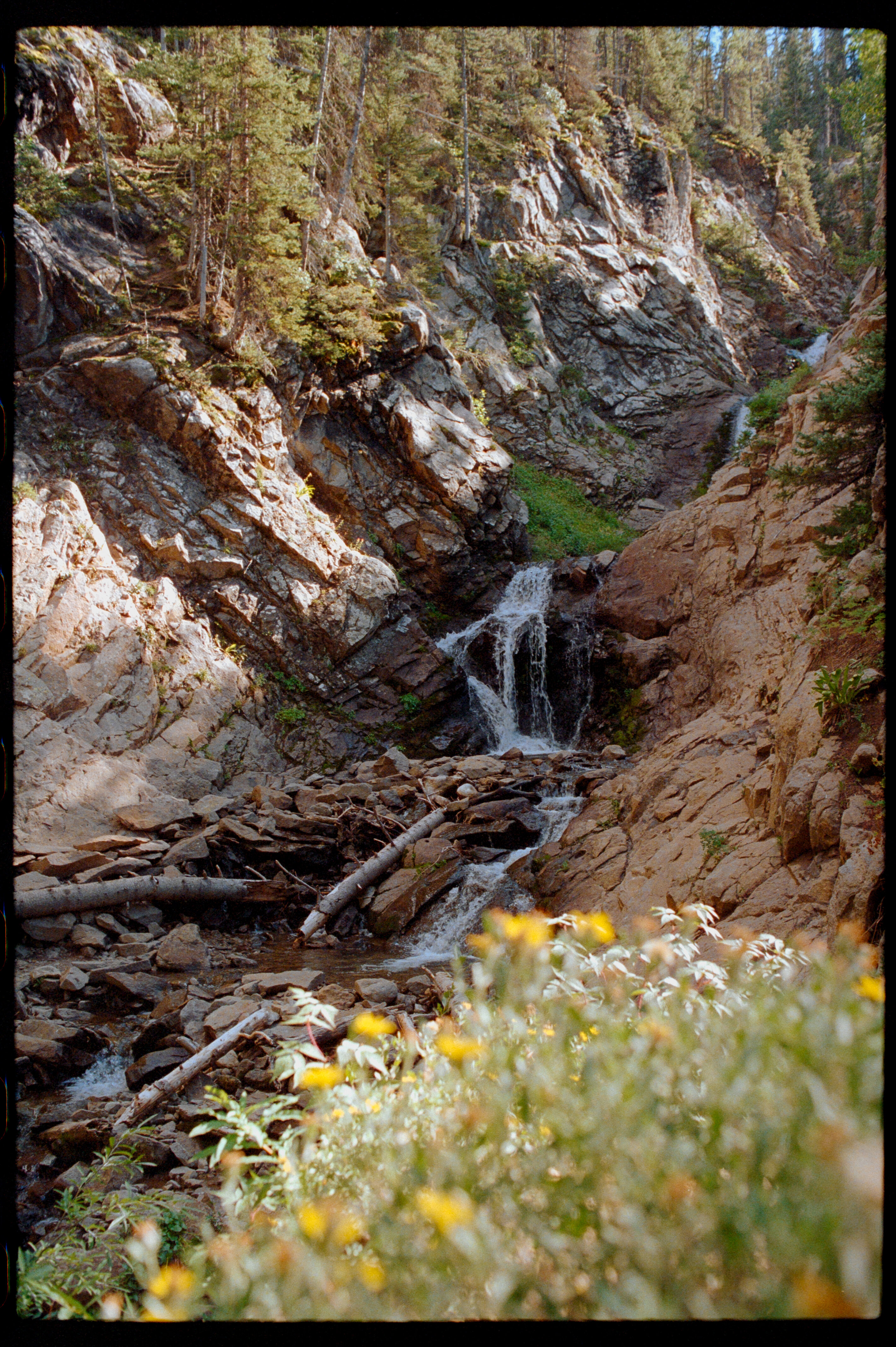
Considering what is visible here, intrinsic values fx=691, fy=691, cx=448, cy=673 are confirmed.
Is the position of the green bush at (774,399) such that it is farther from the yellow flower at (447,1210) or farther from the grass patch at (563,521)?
the yellow flower at (447,1210)

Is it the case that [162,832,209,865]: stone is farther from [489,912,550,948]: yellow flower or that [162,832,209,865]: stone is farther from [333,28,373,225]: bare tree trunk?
[333,28,373,225]: bare tree trunk

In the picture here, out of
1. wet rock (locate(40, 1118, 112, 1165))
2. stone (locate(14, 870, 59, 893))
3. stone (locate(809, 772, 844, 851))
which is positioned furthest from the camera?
stone (locate(14, 870, 59, 893))

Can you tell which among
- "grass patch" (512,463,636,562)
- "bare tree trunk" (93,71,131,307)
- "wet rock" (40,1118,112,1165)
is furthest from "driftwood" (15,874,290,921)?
"grass patch" (512,463,636,562)

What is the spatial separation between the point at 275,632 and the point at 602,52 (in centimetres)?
1911

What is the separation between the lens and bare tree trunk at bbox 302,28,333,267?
1381 cm

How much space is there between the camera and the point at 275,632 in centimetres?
1246

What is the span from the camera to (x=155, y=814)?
28.7ft

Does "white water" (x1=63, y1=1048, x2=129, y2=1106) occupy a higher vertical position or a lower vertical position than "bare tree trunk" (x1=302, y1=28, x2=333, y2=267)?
lower

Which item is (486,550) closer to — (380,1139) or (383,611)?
(383,611)

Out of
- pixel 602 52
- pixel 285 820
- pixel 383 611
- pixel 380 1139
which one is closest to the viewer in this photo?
pixel 380 1139

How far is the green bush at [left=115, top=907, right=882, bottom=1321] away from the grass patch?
51.6 ft

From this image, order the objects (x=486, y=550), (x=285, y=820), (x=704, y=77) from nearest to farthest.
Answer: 1. (x=285, y=820)
2. (x=486, y=550)
3. (x=704, y=77)

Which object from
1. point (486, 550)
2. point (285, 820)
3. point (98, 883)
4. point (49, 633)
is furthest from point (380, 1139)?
point (486, 550)

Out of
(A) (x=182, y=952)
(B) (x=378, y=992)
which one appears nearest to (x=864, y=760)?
(B) (x=378, y=992)
